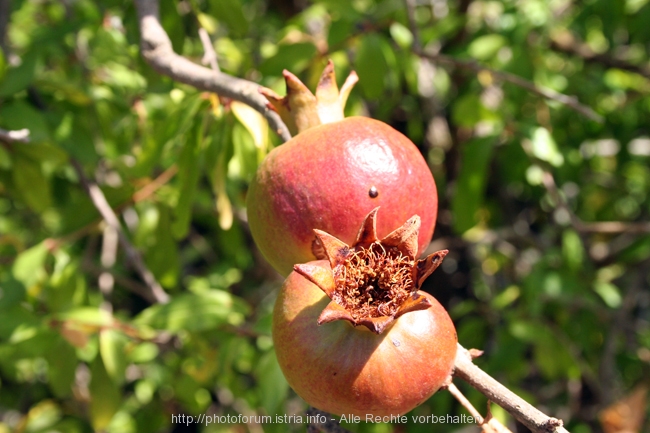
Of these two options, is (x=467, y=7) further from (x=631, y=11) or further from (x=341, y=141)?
(x=341, y=141)

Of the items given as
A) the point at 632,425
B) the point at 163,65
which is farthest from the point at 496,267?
the point at 163,65

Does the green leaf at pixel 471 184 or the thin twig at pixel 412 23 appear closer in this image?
the thin twig at pixel 412 23

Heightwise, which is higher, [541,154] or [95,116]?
[95,116]

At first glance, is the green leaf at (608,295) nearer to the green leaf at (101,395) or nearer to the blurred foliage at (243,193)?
the blurred foliage at (243,193)

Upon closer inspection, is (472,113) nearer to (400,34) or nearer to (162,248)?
(400,34)

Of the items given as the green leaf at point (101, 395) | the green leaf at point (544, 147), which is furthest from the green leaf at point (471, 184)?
the green leaf at point (101, 395)

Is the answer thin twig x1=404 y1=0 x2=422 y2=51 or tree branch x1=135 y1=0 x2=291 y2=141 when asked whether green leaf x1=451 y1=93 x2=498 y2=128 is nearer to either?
thin twig x1=404 y1=0 x2=422 y2=51

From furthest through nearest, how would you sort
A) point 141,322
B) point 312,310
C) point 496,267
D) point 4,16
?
point 496,267 < point 4,16 < point 141,322 < point 312,310
